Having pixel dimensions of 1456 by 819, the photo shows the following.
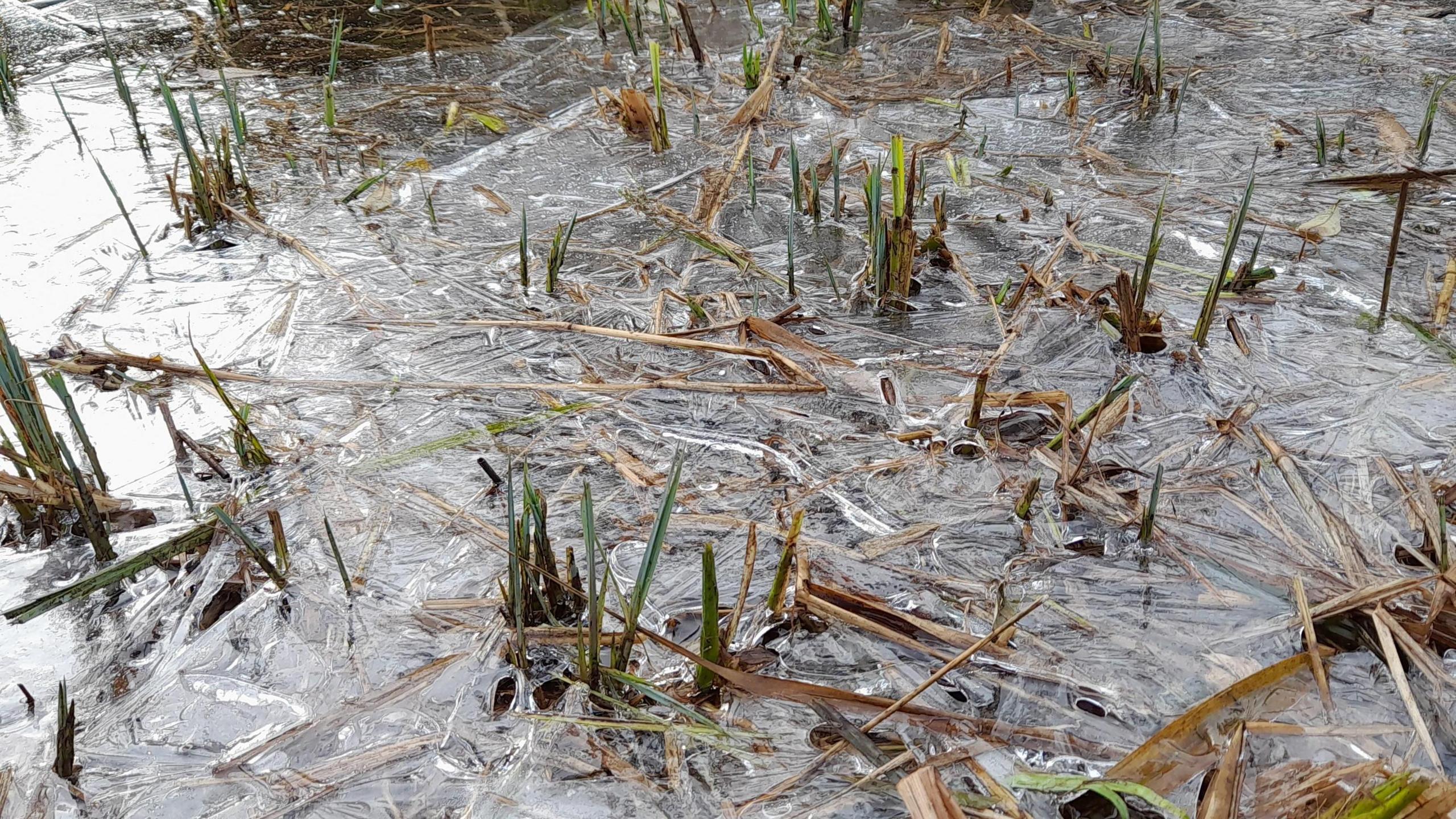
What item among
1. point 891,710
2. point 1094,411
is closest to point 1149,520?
point 1094,411

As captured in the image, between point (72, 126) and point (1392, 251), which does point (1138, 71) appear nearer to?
point (1392, 251)

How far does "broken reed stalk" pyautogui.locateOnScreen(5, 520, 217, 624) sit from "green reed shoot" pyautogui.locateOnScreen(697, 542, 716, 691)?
91 centimetres

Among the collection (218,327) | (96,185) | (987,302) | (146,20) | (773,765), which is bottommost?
(773,765)

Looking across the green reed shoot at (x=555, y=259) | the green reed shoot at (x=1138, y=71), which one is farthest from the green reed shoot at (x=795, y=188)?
the green reed shoot at (x=1138, y=71)

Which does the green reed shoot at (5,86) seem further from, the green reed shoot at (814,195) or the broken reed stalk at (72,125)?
the green reed shoot at (814,195)

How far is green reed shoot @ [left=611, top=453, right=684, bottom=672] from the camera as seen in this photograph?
1245 mm

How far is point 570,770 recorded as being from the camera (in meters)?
1.30

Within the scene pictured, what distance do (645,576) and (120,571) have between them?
2.96 ft

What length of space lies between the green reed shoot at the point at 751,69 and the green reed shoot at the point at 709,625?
238 cm

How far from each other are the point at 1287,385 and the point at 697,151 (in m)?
1.83

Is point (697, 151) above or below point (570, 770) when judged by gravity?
above

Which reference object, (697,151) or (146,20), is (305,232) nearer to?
(697,151)

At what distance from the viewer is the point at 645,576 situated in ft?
4.24

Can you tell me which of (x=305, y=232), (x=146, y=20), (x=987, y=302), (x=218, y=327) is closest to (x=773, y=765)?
(x=987, y=302)
